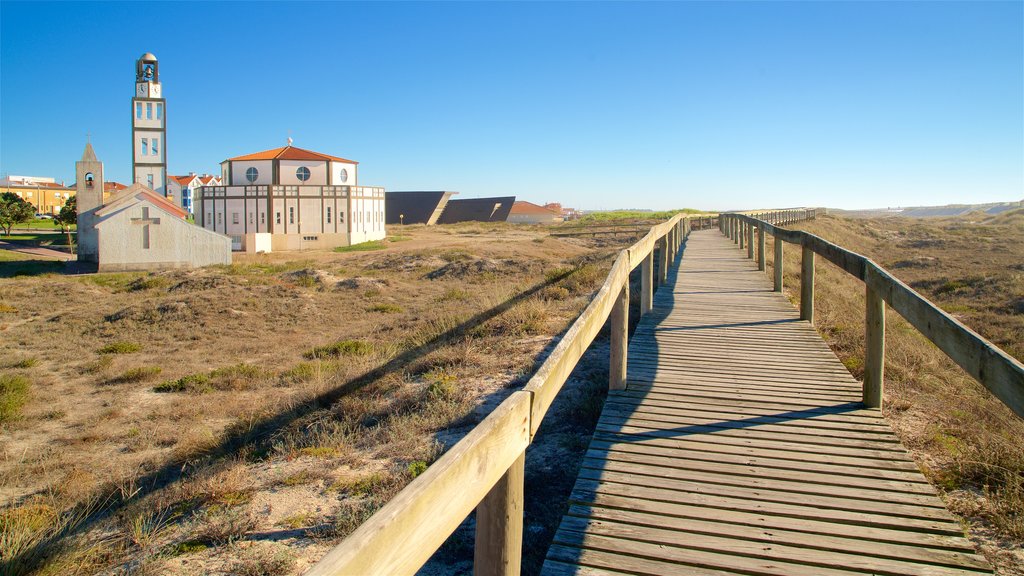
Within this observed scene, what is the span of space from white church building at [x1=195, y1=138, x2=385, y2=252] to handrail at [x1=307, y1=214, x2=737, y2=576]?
150ft

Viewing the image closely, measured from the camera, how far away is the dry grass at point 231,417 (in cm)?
441

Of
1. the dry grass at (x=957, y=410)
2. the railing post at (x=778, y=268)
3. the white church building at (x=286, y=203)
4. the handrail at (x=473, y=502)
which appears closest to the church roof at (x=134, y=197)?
the white church building at (x=286, y=203)

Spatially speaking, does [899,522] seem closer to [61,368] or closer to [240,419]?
[240,419]

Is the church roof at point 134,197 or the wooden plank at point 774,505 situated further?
the church roof at point 134,197

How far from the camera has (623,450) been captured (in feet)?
14.5

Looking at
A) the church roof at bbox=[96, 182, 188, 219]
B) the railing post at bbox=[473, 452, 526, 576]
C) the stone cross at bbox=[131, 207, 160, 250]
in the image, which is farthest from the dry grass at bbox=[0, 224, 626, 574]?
the church roof at bbox=[96, 182, 188, 219]

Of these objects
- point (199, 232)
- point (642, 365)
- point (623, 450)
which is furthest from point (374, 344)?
point (199, 232)

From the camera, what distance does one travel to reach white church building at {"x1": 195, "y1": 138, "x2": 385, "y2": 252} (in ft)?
152

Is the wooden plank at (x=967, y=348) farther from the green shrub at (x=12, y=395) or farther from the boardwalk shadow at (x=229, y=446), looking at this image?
the green shrub at (x=12, y=395)

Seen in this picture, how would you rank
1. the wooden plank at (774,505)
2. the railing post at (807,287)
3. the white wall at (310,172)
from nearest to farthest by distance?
the wooden plank at (774,505), the railing post at (807,287), the white wall at (310,172)

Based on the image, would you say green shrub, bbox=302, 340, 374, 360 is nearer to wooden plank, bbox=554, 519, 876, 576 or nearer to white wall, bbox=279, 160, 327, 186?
wooden plank, bbox=554, 519, 876, 576

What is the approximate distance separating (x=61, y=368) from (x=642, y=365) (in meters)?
11.8

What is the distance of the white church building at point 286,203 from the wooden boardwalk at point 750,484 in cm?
4365

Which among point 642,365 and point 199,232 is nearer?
point 642,365
